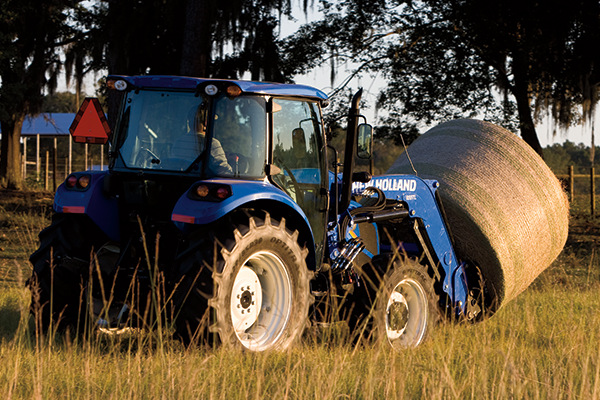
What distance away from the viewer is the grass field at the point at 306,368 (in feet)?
12.9

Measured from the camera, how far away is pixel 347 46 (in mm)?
17438

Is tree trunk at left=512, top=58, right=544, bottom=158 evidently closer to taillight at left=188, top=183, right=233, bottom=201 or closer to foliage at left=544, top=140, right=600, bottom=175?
taillight at left=188, top=183, right=233, bottom=201

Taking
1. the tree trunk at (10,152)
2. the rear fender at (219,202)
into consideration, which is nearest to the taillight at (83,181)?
the rear fender at (219,202)

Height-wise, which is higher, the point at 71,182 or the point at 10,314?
the point at 71,182

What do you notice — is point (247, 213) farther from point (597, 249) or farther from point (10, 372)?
point (597, 249)

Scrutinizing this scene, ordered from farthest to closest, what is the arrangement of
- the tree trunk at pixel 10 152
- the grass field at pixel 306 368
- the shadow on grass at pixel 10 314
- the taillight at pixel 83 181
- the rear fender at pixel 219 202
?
the tree trunk at pixel 10 152, the shadow on grass at pixel 10 314, the taillight at pixel 83 181, the rear fender at pixel 219 202, the grass field at pixel 306 368

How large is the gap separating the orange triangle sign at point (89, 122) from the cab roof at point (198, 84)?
14.6ft

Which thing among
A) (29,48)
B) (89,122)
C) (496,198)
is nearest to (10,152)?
(29,48)

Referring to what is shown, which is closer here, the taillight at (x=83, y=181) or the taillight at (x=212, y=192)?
the taillight at (x=212, y=192)

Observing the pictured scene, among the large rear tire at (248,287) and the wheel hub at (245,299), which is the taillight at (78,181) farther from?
the wheel hub at (245,299)

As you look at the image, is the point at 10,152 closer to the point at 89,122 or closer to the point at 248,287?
the point at 89,122

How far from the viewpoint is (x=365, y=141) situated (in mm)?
5309

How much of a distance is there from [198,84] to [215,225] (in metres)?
0.96

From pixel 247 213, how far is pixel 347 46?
43.0 ft
